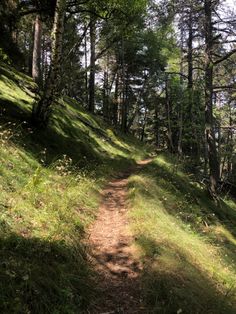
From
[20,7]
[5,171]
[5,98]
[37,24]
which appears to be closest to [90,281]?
[5,171]

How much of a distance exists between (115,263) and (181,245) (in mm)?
2102

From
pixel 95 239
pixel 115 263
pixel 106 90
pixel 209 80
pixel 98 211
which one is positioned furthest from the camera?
pixel 106 90

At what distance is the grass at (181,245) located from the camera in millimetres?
5906

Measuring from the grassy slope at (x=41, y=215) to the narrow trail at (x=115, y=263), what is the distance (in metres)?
0.26

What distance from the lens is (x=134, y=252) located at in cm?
735

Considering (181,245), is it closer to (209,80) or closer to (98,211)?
(98,211)

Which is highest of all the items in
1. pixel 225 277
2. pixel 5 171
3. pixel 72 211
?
pixel 5 171

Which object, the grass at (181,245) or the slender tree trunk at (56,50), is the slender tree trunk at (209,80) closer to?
the grass at (181,245)

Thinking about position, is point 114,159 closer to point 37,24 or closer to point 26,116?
point 26,116

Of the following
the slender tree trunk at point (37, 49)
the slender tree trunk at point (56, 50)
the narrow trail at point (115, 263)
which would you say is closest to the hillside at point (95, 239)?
the narrow trail at point (115, 263)

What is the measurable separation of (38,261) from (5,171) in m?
3.09

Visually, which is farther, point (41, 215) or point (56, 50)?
point (56, 50)

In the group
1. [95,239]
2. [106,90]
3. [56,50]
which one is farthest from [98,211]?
[106,90]

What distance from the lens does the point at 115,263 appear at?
22.5ft
